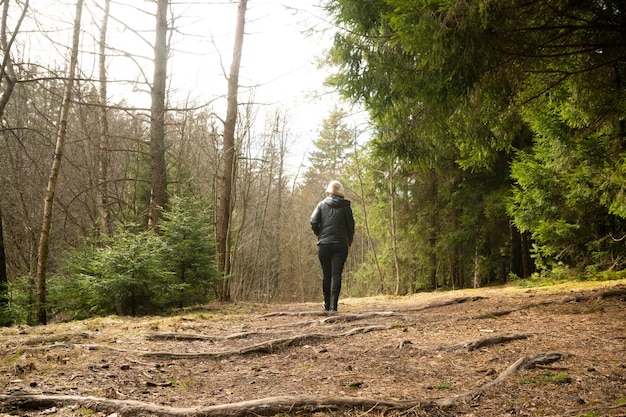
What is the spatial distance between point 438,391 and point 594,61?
500 centimetres

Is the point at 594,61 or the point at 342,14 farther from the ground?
the point at 342,14

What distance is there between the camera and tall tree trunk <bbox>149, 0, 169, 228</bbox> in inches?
372

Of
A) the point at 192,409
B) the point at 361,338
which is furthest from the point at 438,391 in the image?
the point at 361,338

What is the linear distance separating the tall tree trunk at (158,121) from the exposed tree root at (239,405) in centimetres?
694

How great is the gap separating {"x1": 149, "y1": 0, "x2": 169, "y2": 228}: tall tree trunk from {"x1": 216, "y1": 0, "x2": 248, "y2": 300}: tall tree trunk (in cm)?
193

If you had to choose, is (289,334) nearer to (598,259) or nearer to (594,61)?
(594,61)

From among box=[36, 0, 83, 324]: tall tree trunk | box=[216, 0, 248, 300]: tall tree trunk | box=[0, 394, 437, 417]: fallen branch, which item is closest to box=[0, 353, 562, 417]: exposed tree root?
box=[0, 394, 437, 417]: fallen branch

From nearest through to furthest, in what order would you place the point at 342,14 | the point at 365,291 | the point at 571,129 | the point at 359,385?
1. the point at 359,385
2. the point at 342,14
3. the point at 571,129
4. the point at 365,291

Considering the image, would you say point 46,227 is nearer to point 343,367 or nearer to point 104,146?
point 104,146

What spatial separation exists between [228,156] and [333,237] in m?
5.05

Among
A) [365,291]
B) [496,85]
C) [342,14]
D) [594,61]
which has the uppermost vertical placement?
[342,14]

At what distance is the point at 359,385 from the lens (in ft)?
10.3

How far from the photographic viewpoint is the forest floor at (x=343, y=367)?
264 centimetres

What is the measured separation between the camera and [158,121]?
9.49m
